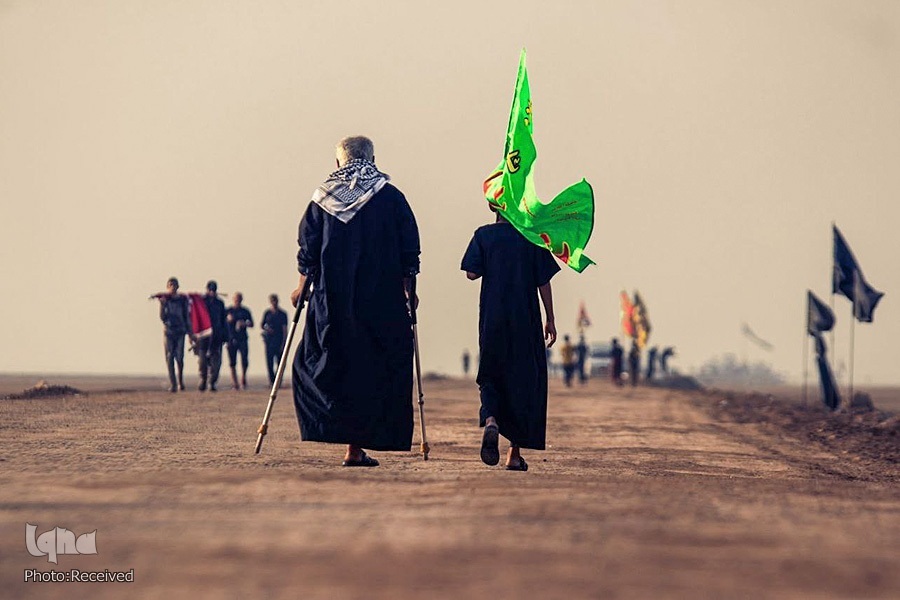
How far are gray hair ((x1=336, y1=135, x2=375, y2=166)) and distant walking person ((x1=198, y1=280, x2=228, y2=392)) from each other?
16.1 metres

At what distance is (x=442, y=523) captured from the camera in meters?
6.12

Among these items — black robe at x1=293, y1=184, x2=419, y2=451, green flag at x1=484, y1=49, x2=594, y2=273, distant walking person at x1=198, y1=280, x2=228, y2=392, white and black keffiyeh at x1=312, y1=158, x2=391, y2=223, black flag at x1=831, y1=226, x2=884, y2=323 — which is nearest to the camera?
black robe at x1=293, y1=184, x2=419, y2=451

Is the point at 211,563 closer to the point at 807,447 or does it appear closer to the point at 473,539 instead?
the point at 473,539

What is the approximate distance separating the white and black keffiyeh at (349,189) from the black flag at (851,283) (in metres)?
19.8

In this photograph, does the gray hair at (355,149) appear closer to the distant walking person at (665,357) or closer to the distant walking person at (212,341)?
the distant walking person at (212,341)

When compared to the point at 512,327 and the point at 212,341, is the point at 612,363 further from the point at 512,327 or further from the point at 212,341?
the point at 512,327

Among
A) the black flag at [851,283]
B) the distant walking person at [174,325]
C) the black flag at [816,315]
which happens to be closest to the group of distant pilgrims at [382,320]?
the distant walking person at [174,325]

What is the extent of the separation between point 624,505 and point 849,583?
80.7 inches

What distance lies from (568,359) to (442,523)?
1502 inches

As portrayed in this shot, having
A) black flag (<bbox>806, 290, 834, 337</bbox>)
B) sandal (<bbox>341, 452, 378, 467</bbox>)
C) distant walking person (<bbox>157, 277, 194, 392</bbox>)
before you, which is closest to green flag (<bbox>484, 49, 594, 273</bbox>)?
sandal (<bbox>341, 452, 378, 467</bbox>)

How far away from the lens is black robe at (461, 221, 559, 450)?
1025 centimetres

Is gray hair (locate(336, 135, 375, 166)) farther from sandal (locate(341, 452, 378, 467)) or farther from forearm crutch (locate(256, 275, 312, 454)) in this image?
sandal (locate(341, 452, 378, 467))

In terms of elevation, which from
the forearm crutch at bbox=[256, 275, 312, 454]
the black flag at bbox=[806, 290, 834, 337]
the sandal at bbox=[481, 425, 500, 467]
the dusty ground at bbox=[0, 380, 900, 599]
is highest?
the black flag at bbox=[806, 290, 834, 337]

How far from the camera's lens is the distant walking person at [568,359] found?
144 ft
